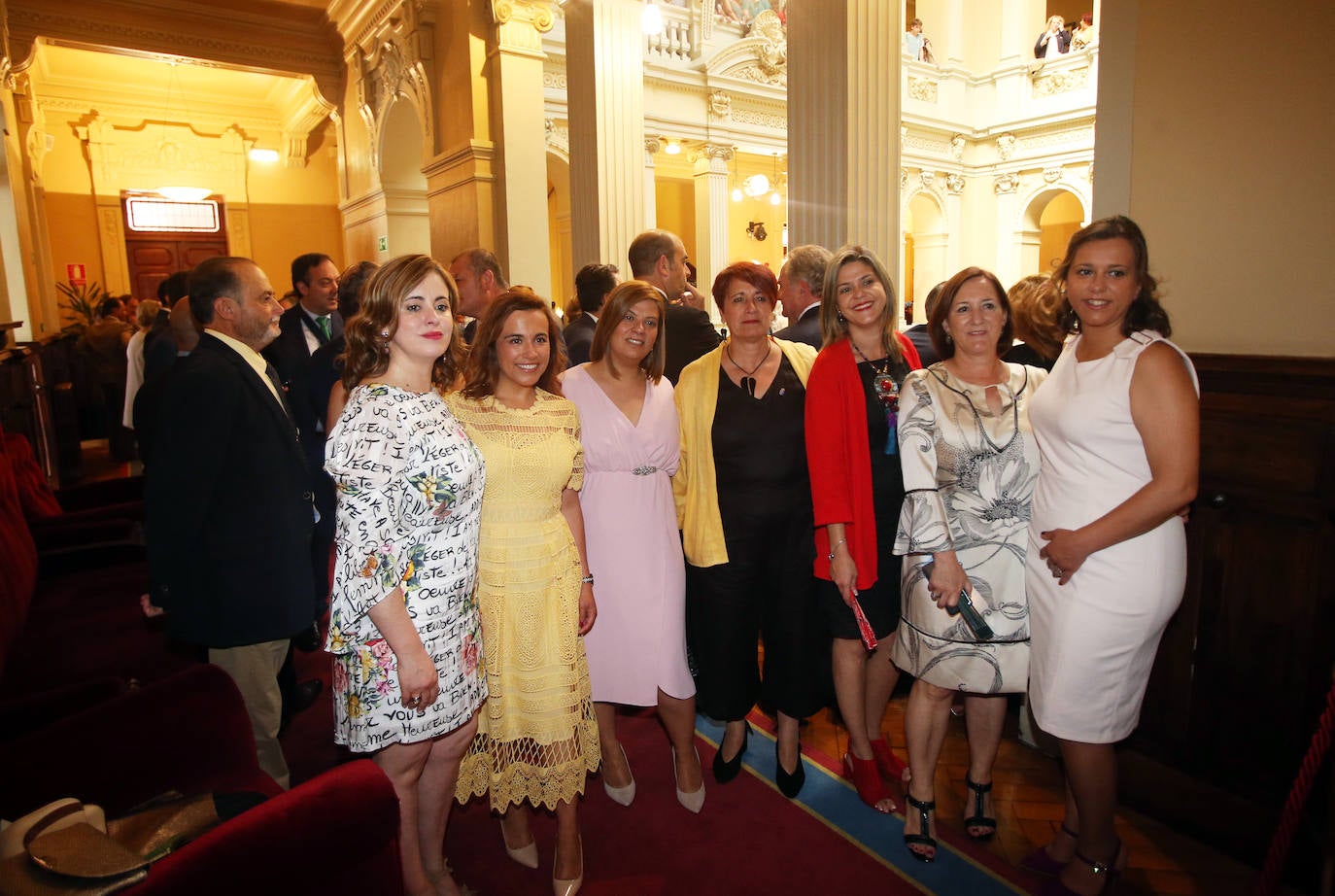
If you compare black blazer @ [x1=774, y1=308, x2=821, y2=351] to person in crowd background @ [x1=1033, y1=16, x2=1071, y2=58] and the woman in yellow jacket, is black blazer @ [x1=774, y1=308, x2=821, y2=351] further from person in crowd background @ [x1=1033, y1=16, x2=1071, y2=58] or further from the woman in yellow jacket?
Result: person in crowd background @ [x1=1033, y1=16, x2=1071, y2=58]

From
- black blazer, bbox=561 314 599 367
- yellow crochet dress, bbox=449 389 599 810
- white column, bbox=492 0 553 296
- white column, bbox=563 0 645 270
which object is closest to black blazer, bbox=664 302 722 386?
black blazer, bbox=561 314 599 367

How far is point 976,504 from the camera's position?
85.6 inches

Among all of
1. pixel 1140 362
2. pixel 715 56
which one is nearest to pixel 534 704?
pixel 1140 362

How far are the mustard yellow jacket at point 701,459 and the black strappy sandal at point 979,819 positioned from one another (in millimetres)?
1086

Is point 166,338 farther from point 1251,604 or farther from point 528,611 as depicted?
point 1251,604

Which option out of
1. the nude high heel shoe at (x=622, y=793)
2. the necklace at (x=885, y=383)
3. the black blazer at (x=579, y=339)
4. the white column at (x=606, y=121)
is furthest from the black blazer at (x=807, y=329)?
the white column at (x=606, y=121)

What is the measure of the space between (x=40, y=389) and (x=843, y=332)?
702 centimetres

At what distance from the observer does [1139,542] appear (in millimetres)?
1880

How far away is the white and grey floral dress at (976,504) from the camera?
215 centimetres

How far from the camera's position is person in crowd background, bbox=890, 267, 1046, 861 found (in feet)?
7.07

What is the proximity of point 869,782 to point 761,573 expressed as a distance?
81 cm

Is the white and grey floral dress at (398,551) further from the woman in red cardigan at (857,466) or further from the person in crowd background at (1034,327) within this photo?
the person in crowd background at (1034,327)

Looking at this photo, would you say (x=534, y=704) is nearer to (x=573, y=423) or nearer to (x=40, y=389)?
(x=573, y=423)

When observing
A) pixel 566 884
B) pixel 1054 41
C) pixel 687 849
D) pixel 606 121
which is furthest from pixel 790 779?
pixel 1054 41
